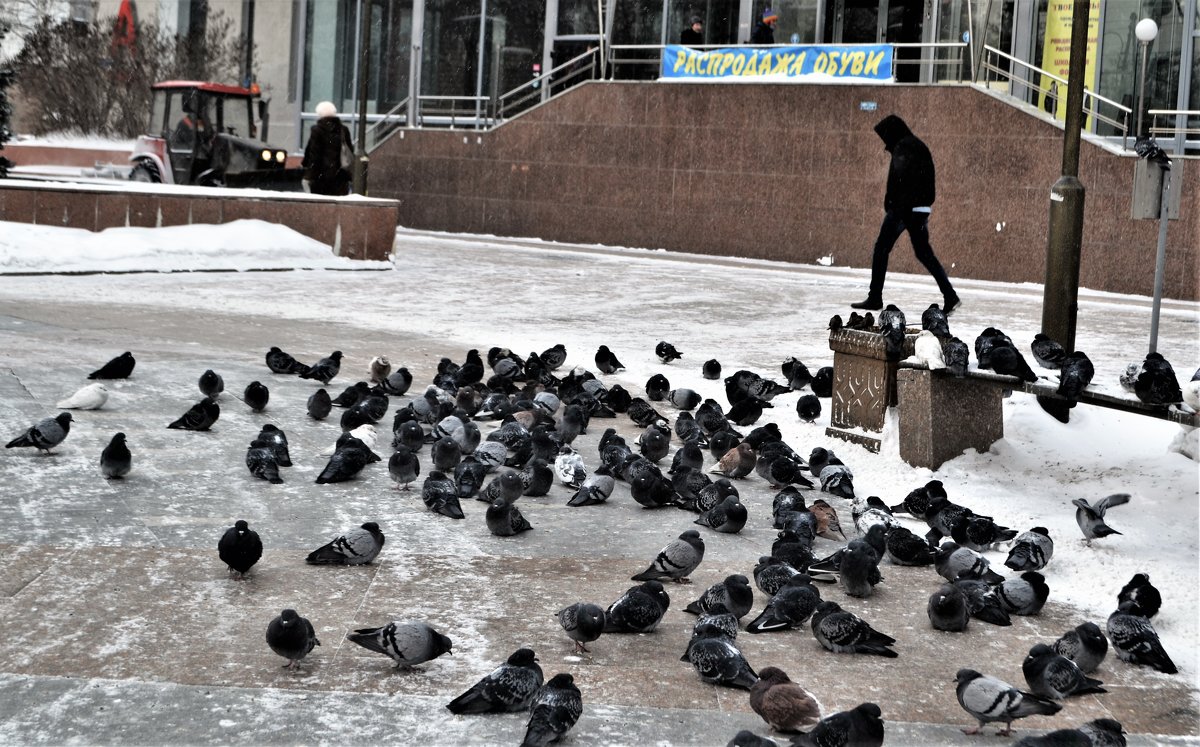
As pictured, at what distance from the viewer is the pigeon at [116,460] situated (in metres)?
6.28

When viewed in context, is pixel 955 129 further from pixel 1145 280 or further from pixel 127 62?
pixel 127 62

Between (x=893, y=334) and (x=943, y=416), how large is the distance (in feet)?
2.26

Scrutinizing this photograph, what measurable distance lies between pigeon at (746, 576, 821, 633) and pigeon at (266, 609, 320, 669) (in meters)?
1.55

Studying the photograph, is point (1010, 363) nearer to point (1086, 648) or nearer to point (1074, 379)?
point (1074, 379)

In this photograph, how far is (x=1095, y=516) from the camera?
5.89 m

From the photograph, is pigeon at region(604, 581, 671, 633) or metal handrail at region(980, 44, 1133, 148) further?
metal handrail at region(980, 44, 1133, 148)

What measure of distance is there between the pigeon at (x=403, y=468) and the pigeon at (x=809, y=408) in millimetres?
3138

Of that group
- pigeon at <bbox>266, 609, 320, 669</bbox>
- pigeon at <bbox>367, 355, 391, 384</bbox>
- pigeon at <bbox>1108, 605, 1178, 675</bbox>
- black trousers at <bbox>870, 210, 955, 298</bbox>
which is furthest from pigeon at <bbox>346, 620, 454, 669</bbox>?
black trousers at <bbox>870, 210, 955, 298</bbox>

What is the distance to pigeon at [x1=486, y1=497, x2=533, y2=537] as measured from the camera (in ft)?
19.2

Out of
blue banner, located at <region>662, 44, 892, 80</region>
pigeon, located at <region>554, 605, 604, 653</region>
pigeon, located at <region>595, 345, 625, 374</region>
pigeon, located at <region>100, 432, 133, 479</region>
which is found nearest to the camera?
pigeon, located at <region>554, 605, 604, 653</region>

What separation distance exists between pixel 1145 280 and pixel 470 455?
1545 centimetres

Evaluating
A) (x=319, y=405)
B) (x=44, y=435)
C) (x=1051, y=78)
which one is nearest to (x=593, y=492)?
(x=319, y=405)

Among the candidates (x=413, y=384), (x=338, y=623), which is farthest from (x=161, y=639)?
(x=413, y=384)

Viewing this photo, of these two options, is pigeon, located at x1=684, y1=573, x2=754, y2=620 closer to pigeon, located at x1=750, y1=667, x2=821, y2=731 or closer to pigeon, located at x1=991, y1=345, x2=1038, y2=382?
pigeon, located at x1=750, y1=667, x2=821, y2=731
